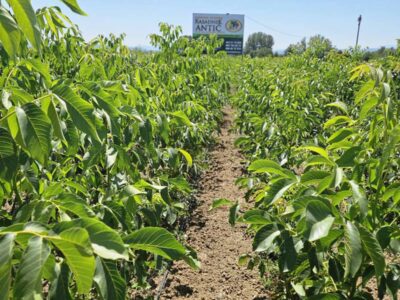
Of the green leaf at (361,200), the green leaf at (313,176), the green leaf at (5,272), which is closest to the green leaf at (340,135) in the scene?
the green leaf at (313,176)

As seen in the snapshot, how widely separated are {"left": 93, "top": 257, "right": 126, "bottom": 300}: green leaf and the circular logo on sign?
40987 millimetres

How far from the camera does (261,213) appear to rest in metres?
1.41

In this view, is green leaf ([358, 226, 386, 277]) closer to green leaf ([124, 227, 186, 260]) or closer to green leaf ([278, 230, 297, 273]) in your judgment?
green leaf ([278, 230, 297, 273])

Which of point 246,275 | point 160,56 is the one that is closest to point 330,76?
point 160,56

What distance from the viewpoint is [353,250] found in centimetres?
105

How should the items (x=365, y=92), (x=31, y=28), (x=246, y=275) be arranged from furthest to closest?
(x=246, y=275), (x=365, y=92), (x=31, y=28)

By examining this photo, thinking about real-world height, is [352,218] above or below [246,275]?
above

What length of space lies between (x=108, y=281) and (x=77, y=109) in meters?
0.49

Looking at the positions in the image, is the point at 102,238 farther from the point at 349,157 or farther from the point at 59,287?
the point at 349,157

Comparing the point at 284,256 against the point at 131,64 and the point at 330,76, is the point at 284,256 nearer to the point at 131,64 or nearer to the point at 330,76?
the point at 131,64

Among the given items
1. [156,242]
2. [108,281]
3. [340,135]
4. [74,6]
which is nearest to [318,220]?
[156,242]

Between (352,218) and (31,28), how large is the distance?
3.65ft

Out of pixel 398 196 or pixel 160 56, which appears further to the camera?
pixel 160 56

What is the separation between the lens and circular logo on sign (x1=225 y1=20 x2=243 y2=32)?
131 feet
